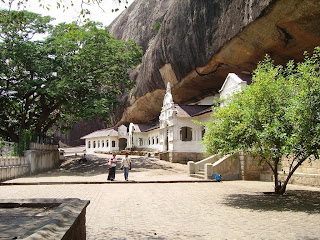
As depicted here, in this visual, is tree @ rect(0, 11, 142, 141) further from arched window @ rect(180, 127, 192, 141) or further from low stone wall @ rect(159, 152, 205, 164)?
arched window @ rect(180, 127, 192, 141)

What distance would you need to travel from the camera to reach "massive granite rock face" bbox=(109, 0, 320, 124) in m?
18.9

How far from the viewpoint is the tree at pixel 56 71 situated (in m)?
24.4

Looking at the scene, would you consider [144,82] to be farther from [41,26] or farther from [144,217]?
[144,217]

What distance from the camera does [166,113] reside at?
3500cm

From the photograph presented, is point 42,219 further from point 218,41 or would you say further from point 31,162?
point 218,41

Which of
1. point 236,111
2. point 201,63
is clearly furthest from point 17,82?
point 236,111

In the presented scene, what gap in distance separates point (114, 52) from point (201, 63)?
767 cm

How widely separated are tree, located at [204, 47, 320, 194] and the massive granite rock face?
796cm

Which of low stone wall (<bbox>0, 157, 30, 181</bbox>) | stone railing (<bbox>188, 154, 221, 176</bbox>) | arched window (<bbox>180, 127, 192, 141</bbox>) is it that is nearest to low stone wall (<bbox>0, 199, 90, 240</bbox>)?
low stone wall (<bbox>0, 157, 30, 181</bbox>)

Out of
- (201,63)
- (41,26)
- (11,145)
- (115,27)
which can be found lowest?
(11,145)

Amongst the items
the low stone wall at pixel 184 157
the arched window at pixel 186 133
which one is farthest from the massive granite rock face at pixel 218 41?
the low stone wall at pixel 184 157

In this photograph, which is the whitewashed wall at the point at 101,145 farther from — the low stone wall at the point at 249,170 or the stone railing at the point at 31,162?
the low stone wall at the point at 249,170

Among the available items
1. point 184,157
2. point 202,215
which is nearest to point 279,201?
point 202,215

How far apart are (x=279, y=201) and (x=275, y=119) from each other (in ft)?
10.2
